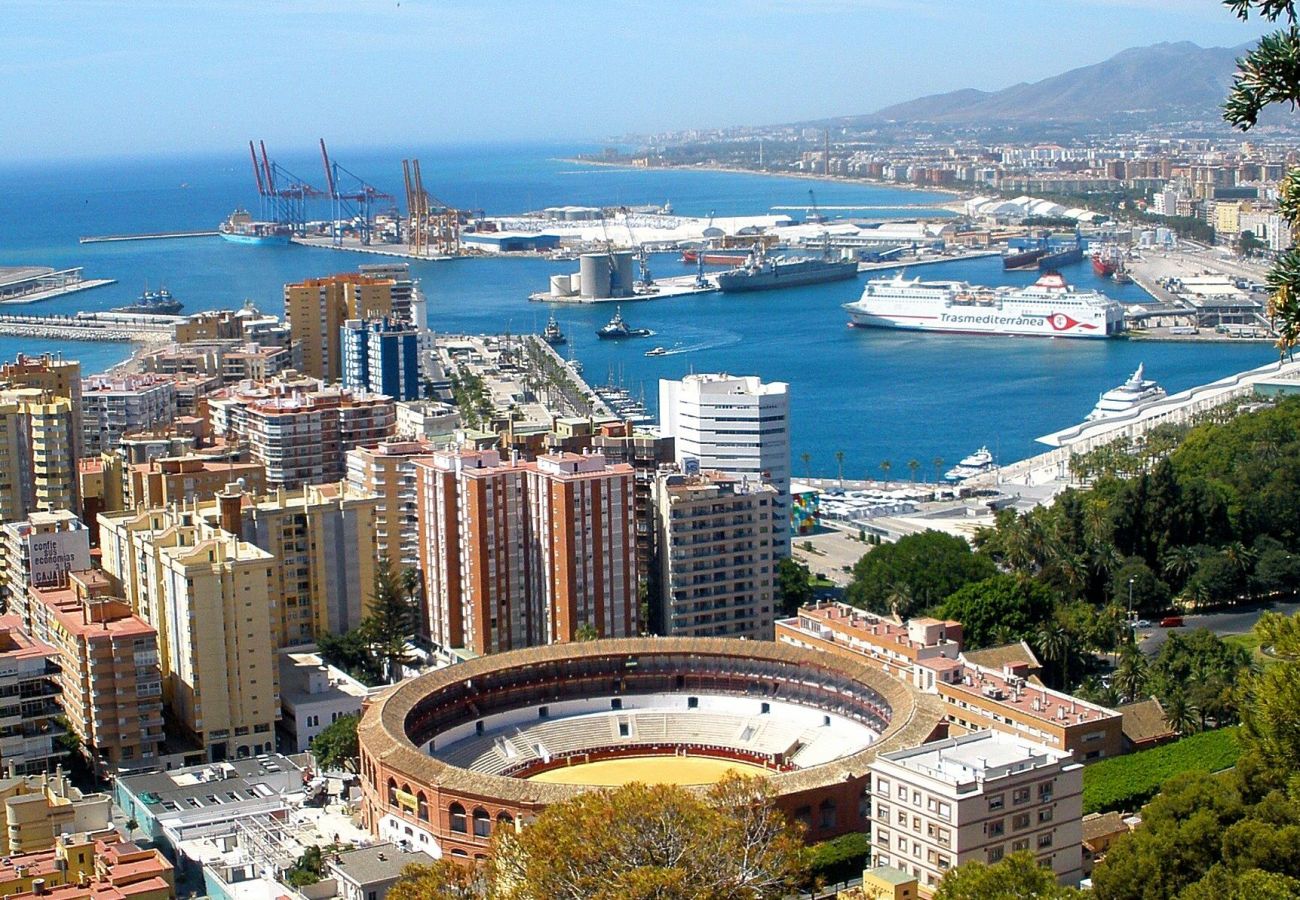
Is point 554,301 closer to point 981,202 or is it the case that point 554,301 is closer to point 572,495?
point 981,202

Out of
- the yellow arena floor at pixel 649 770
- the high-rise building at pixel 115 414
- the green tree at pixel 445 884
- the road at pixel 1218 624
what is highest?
the green tree at pixel 445 884

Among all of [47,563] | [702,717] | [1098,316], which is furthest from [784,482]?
[1098,316]

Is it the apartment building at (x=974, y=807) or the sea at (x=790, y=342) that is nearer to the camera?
the apartment building at (x=974, y=807)

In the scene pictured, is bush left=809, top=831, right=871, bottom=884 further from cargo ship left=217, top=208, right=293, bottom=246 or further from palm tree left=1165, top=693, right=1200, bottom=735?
cargo ship left=217, top=208, right=293, bottom=246

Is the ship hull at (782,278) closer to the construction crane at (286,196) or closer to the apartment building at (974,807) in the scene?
the construction crane at (286,196)

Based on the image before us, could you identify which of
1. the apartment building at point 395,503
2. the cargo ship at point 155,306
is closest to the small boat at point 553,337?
the cargo ship at point 155,306

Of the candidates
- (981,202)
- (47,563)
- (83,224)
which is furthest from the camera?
(83,224)
